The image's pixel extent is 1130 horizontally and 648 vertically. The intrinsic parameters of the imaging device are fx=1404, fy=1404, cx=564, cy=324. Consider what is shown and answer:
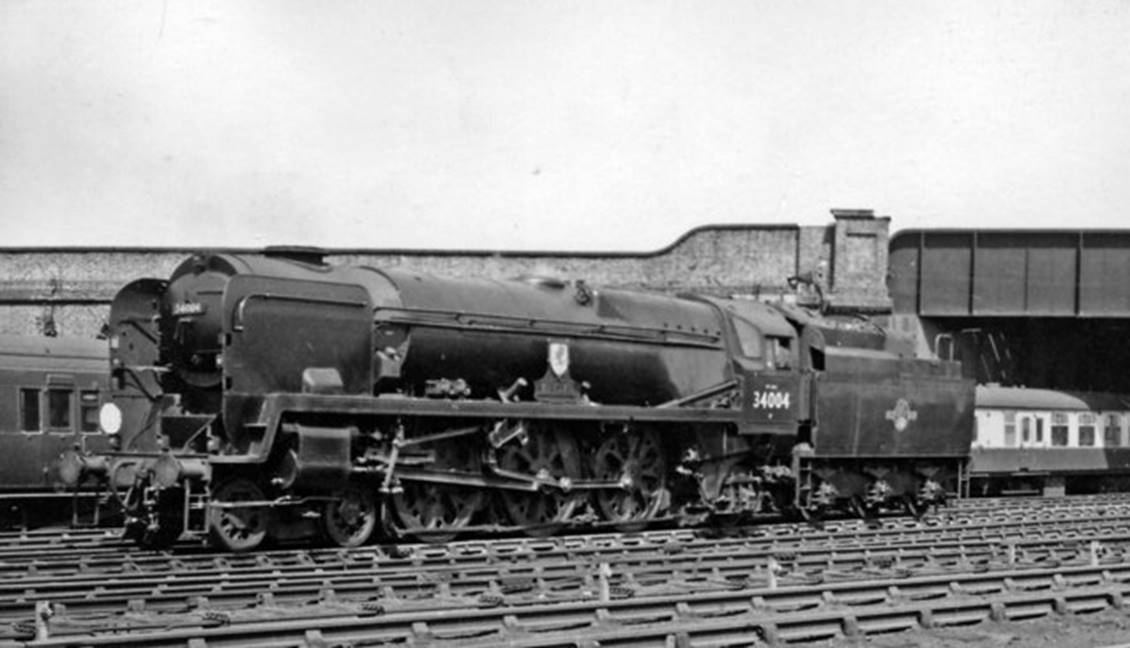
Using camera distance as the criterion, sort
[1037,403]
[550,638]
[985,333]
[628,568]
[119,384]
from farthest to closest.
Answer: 1. [985,333]
2. [1037,403]
3. [119,384]
4. [628,568]
5. [550,638]

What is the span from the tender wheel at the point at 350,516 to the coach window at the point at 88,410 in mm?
5822

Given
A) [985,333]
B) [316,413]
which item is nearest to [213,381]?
[316,413]

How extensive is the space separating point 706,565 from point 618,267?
22.1 metres

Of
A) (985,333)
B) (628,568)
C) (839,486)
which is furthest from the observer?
(985,333)

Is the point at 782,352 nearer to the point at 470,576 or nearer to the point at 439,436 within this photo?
the point at 439,436

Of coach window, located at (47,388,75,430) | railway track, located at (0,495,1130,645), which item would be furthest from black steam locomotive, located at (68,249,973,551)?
coach window, located at (47,388,75,430)

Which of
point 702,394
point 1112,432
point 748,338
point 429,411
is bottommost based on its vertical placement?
point 1112,432

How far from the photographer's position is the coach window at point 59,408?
17808 millimetres

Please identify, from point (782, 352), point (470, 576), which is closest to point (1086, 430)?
point (782, 352)

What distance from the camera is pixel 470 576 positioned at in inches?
463

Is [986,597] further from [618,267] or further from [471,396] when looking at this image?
[618,267]

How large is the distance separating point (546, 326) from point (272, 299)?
369 cm

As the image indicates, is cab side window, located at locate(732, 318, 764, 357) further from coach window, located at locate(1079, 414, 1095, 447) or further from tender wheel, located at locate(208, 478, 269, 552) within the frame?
coach window, located at locate(1079, 414, 1095, 447)

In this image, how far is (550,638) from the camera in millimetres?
8172
